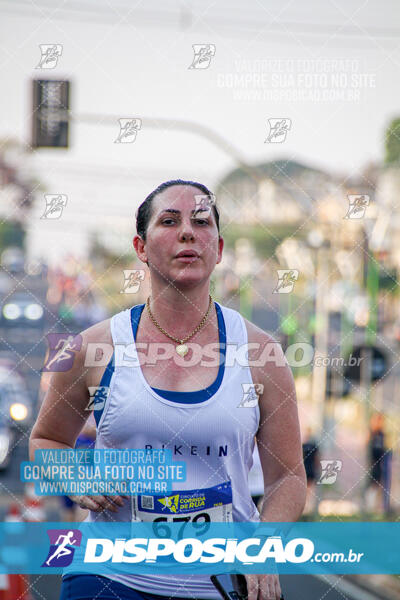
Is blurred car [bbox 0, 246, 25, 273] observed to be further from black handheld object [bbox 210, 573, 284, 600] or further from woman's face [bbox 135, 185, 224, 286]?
black handheld object [bbox 210, 573, 284, 600]

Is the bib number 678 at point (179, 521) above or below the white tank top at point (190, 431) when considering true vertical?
below

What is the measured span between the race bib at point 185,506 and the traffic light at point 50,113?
5.70ft

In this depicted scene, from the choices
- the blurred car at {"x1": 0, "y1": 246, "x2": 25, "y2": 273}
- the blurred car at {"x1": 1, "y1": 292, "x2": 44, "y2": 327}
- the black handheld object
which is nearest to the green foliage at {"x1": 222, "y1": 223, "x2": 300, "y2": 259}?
the blurred car at {"x1": 0, "y1": 246, "x2": 25, "y2": 273}

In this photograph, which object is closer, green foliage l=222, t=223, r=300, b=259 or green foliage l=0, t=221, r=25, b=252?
green foliage l=0, t=221, r=25, b=252

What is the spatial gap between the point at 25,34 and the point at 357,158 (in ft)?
5.08

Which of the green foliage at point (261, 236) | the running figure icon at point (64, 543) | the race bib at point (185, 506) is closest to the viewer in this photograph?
the race bib at point (185, 506)

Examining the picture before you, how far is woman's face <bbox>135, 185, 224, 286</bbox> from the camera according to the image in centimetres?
284

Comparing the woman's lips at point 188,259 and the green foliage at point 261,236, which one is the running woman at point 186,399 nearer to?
the woman's lips at point 188,259

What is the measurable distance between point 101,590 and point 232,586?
414 millimetres

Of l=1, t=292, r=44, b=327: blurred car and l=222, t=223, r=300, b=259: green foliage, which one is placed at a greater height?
l=222, t=223, r=300, b=259: green foliage

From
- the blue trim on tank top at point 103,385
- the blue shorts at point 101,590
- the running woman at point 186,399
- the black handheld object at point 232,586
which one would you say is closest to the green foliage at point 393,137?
the running woman at point 186,399

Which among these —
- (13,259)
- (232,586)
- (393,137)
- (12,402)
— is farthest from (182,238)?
(12,402)

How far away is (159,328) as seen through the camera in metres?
2.94

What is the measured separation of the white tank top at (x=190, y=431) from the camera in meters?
2.67
